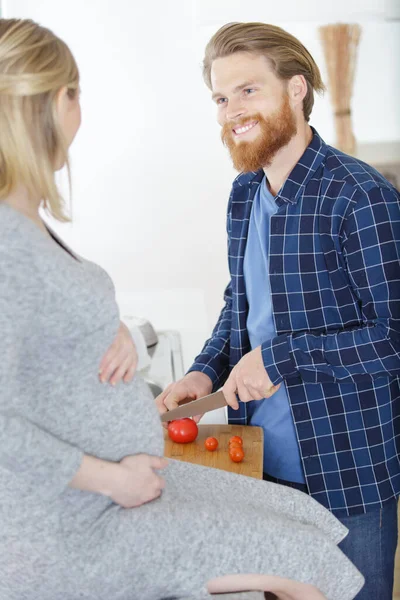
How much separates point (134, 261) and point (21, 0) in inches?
59.5

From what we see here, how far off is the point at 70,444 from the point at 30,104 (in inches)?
15.6

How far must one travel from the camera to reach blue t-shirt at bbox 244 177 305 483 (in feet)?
5.08

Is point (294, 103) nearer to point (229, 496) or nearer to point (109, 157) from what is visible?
point (229, 496)

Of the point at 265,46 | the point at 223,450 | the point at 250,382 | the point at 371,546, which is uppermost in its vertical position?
the point at 265,46

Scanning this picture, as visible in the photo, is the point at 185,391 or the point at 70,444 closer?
the point at 70,444

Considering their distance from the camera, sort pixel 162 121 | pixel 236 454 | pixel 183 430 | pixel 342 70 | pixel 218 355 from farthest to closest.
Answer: pixel 162 121 < pixel 342 70 < pixel 218 355 < pixel 183 430 < pixel 236 454

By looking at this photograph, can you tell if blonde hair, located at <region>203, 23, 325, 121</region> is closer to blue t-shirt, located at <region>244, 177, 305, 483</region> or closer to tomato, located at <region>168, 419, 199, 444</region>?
blue t-shirt, located at <region>244, 177, 305, 483</region>

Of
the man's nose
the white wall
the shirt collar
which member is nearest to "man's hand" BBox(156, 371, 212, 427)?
the shirt collar

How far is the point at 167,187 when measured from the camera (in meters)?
4.30

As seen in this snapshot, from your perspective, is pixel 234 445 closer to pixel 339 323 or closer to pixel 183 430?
pixel 183 430

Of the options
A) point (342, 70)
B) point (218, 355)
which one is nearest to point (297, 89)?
point (218, 355)

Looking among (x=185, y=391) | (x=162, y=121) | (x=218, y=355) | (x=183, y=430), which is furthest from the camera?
(x=162, y=121)

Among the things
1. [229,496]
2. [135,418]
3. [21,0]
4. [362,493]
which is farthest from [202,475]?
[21,0]

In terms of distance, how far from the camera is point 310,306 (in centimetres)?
149
